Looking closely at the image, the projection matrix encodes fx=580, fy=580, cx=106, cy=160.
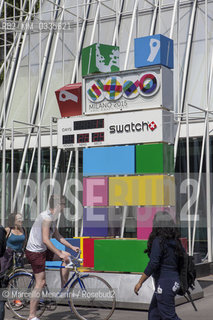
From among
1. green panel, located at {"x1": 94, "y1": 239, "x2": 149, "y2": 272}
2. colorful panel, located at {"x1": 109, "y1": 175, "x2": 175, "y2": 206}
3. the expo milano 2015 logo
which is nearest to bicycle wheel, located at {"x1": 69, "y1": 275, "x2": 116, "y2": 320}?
green panel, located at {"x1": 94, "y1": 239, "x2": 149, "y2": 272}

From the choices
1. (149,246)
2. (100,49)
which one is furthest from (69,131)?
(149,246)

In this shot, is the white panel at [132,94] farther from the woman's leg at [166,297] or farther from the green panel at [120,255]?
the woman's leg at [166,297]

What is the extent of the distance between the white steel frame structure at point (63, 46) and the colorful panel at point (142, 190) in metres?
7.77

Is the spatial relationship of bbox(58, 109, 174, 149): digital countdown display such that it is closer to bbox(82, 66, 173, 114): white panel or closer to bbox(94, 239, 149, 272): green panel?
bbox(82, 66, 173, 114): white panel

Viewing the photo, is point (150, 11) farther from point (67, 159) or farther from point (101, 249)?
point (101, 249)

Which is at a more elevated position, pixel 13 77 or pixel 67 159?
pixel 13 77

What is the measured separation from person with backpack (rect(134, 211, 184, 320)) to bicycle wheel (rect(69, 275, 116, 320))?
205 cm

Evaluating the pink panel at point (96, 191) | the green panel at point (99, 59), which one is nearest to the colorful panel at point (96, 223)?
the pink panel at point (96, 191)

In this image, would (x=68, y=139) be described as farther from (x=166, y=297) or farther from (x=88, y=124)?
(x=166, y=297)

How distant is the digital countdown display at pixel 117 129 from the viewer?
453 inches

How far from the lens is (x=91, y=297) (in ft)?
29.8

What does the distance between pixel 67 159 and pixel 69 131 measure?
8372 millimetres

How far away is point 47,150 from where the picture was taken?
69.9ft

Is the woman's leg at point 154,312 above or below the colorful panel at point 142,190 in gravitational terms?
below
